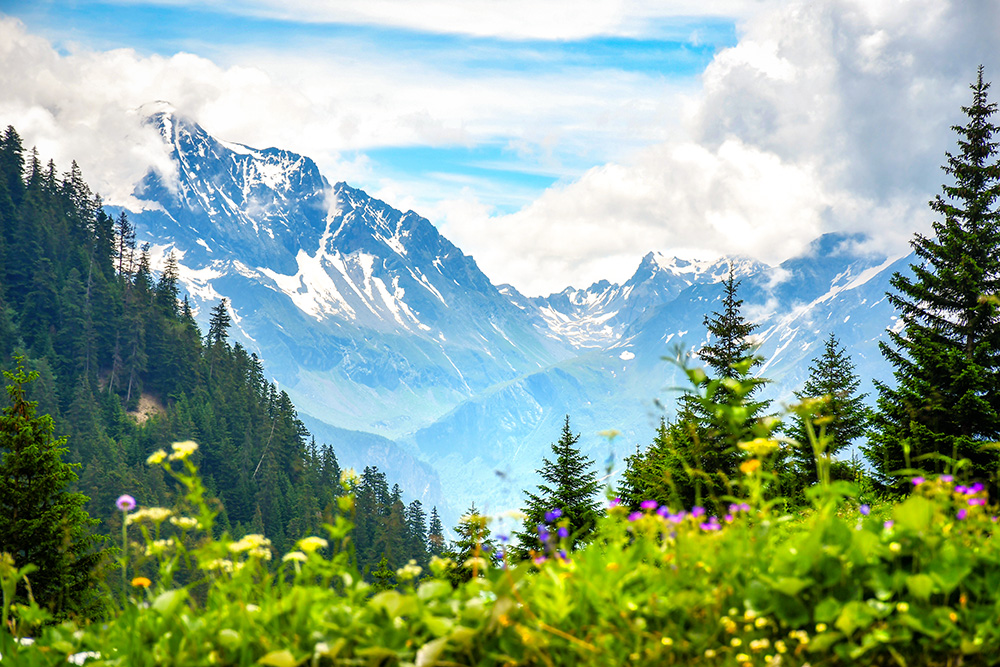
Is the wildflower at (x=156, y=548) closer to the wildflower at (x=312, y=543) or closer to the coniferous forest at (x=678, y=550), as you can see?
the coniferous forest at (x=678, y=550)

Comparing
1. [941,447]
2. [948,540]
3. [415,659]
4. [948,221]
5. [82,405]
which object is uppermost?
[82,405]

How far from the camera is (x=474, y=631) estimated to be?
9.95 feet

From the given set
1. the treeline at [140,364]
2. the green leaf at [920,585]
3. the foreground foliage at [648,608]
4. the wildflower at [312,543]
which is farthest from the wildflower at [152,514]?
the treeline at [140,364]

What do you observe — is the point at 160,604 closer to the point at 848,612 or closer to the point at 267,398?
the point at 848,612

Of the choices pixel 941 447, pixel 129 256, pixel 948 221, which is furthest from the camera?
pixel 129 256

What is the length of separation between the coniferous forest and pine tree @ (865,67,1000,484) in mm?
72

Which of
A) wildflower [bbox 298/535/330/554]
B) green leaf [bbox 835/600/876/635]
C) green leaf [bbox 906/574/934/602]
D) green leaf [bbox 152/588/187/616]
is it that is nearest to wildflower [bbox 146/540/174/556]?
green leaf [bbox 152/588/187/616]

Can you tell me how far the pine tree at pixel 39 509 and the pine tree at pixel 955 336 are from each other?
2132cm

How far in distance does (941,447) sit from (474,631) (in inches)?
727

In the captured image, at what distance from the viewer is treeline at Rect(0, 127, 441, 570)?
111312mm

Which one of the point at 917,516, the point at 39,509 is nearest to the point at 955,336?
the point at 917,516

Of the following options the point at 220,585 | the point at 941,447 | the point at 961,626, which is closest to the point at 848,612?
the point at 961,626

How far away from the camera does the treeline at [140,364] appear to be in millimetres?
111312

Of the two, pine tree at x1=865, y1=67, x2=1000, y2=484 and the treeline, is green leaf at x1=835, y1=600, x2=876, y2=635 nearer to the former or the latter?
pine tree at x1=865, y1=67, x2=1000, y2=484
